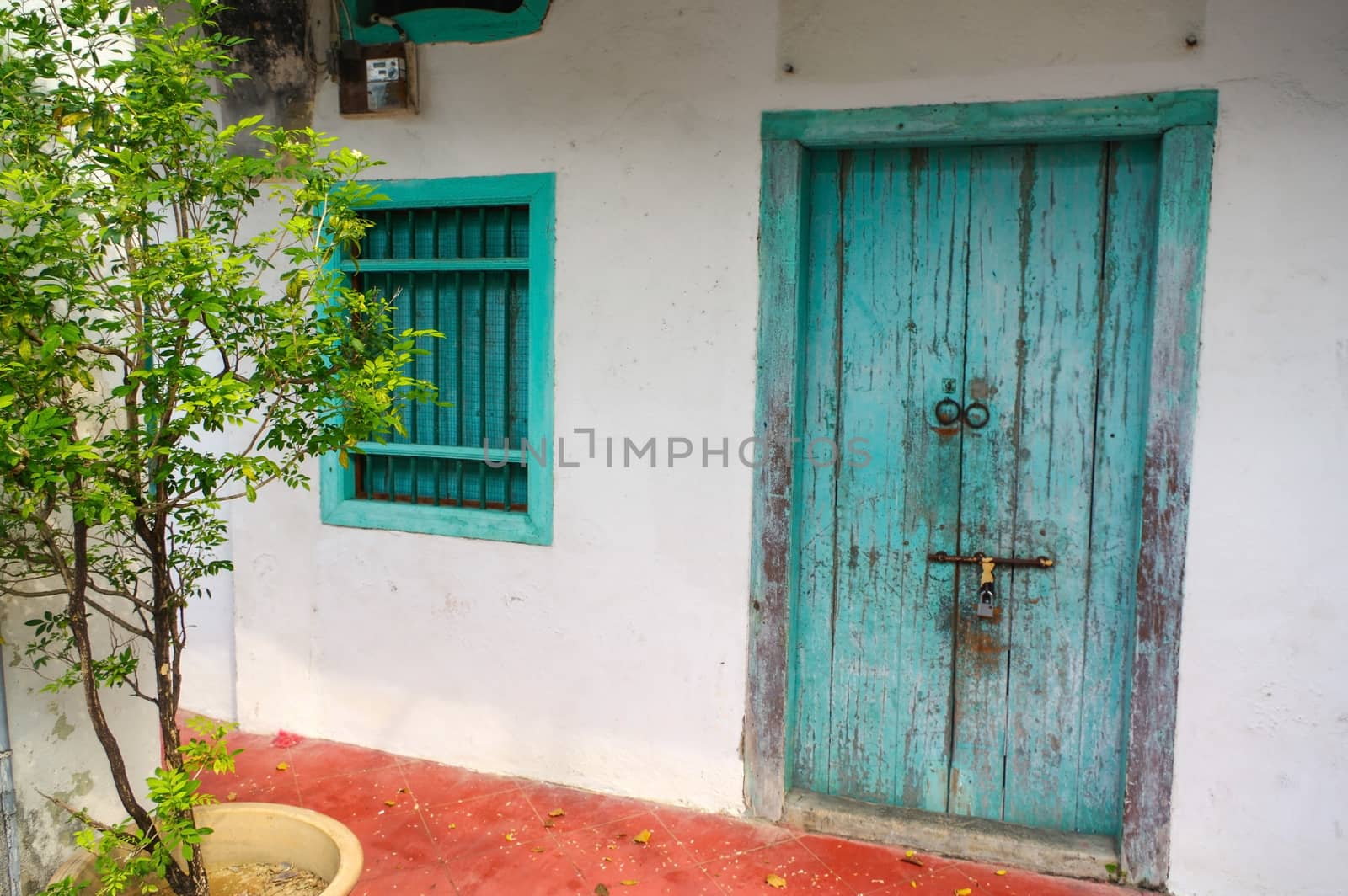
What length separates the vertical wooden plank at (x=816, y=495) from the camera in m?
3.51

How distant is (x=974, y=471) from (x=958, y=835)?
49.1 inches

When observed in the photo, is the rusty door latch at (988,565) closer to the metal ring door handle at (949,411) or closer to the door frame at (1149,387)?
the door frame at (1149,387)

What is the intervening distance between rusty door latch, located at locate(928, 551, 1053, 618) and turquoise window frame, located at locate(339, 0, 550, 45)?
2.49 meters

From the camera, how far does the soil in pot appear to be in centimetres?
278

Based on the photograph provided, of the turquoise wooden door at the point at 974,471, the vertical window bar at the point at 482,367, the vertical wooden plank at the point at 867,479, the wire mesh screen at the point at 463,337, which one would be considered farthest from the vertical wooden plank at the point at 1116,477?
the vertical window bar at the point at 482,367

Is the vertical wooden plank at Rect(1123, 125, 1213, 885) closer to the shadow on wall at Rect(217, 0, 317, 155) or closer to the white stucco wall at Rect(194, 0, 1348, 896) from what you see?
the white stucco wall at Rect(194, 0, 1348, 896)

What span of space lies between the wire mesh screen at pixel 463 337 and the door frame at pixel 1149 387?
1.03m

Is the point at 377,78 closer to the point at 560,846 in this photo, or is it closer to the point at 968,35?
the point at 968,35

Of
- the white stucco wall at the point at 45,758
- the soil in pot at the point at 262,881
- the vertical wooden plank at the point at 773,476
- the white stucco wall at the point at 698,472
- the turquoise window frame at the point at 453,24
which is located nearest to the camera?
the white stucco wall at the point at 45,758

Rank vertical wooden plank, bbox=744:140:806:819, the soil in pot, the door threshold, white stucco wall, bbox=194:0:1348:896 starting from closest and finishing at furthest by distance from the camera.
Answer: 1. the soil in pot
2. white stucco wall, bbox=194:0:1348:896
3. the door threshold
4. vertical wooden plank, bbox=744:140:806:819

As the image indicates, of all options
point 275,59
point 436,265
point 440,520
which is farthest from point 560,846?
point 275,59

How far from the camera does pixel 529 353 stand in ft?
A: 12.7

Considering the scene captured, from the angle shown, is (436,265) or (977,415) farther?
(436,265)

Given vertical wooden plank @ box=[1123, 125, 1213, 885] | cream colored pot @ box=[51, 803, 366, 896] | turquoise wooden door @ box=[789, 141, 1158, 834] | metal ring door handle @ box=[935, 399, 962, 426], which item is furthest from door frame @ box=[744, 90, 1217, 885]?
cream colored pot @ box=[51, 803, 366, 896]
